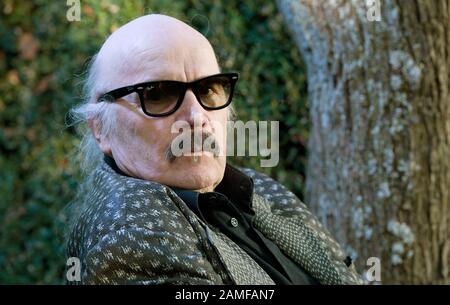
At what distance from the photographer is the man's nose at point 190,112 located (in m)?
2.30

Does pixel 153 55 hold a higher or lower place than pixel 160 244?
higher

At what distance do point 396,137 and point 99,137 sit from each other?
5.24 ft

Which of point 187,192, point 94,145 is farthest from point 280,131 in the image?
point 187,192

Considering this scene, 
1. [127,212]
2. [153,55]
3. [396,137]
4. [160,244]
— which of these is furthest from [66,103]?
[160,244]

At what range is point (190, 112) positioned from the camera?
231 centimetres

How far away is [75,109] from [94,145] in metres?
0.16

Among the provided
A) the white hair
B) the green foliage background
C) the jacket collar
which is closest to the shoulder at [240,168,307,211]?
the jacket collar

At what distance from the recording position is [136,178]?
231cm

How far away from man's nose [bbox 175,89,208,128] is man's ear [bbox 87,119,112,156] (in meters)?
0.32

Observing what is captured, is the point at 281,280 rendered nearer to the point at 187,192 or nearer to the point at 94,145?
the point at 187,192

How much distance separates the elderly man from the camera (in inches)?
78.2

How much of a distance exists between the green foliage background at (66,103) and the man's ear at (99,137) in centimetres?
178

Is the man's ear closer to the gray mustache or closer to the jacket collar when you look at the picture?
the jacket collar

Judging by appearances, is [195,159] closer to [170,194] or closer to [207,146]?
[207,146]
